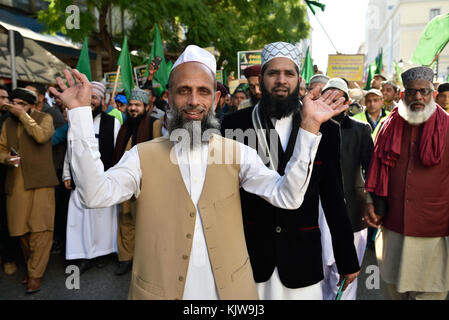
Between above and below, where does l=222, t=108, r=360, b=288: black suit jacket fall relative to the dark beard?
below

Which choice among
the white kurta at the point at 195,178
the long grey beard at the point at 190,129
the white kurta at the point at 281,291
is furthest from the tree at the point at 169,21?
the white kurta at the point at 281,291

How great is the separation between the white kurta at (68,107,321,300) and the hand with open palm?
4cm

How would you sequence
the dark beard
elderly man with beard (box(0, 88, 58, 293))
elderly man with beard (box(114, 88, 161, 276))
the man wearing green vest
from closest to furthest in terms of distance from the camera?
1. the dark beard
2. elderly man with beard (box(0, 88, 58, 293))
3. elderly man with beard (box(114, 88, 161, 276))
4. the man wearing green vest

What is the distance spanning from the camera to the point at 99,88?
17.5 ft

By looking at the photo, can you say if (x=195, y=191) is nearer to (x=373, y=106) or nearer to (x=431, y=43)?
(x=431, y=43)

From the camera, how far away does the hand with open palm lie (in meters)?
1.65

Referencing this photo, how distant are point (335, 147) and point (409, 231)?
1396mm

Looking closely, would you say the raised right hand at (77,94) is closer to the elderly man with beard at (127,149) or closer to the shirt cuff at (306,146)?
the shirt cuff at (306,146)

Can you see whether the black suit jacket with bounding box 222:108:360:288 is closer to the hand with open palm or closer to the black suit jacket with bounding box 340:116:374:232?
the hand with open palm

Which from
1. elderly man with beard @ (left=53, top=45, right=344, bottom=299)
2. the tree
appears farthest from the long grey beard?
the tree

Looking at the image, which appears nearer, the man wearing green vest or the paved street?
the paved street

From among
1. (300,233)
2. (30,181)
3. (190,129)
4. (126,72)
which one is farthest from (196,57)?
(126,72)

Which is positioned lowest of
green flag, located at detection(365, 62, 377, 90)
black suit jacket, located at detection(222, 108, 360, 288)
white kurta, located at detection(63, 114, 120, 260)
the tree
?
white kurta, located at detection(63, 114, 120, 260)

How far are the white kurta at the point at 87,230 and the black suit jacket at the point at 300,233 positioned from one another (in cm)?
327
